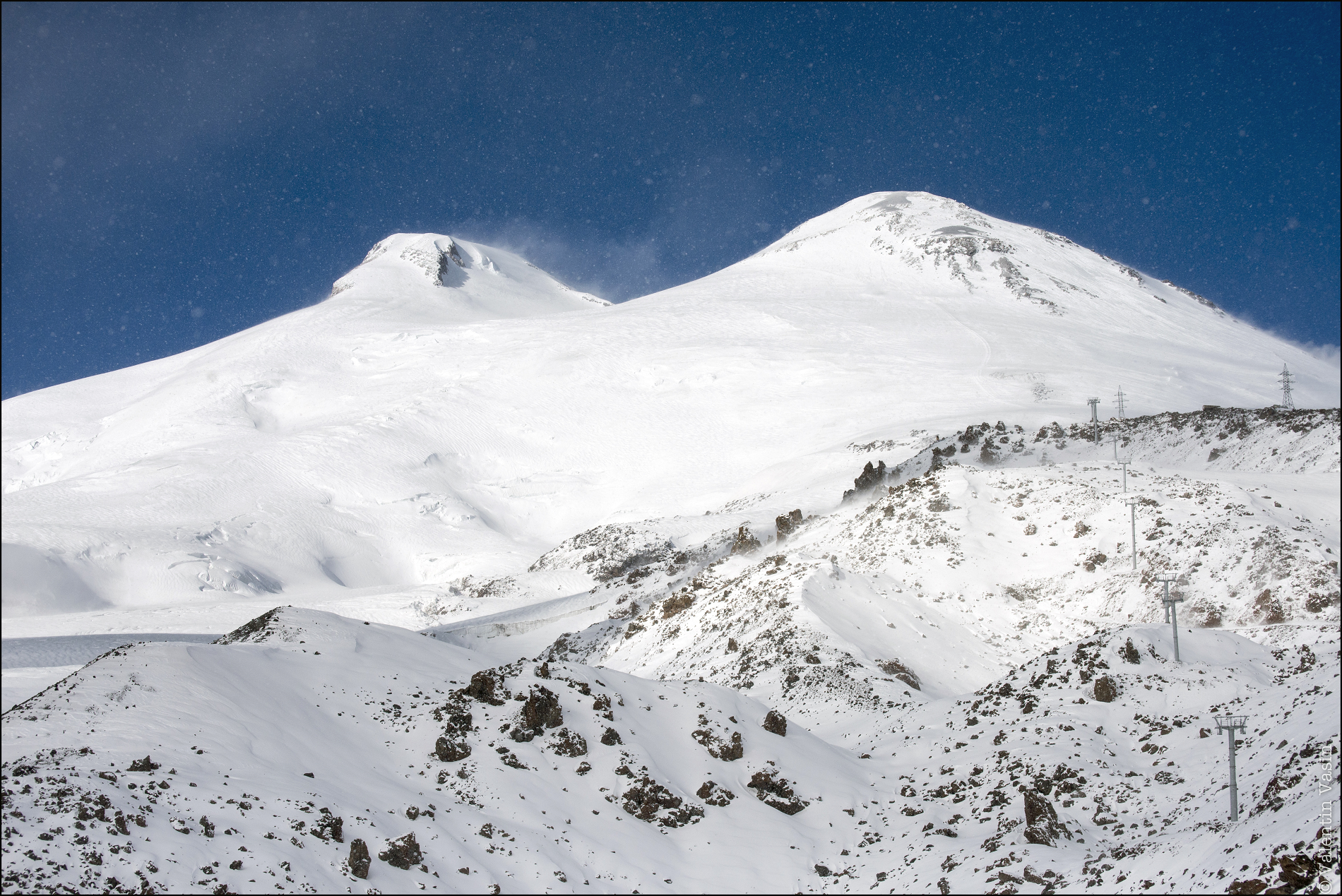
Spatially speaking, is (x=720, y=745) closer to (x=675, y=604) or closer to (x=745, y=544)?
(x=675, y=604)

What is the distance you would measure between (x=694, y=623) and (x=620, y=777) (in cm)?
1947

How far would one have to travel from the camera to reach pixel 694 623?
37.2m

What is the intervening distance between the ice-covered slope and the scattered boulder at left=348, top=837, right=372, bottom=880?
124 ft

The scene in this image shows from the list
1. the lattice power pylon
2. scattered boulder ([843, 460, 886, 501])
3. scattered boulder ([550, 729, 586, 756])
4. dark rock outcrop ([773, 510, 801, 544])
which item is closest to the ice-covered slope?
the lattice power pylon

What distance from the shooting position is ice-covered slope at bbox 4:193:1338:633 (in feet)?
207

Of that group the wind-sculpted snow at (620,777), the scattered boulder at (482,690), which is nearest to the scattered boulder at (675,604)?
the wind-sculpted snow at (620,777)

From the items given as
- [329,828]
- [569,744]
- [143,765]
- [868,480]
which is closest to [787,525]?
[868,480]

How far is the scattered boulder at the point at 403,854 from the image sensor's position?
13.0 metres

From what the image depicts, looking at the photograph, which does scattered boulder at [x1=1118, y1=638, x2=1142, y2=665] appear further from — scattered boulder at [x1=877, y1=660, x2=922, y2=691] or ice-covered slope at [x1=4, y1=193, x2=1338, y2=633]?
ice-covered slope at [x1=4, y1=193, x2=1338, y2=633]

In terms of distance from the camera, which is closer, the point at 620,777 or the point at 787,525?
the point at 620,777

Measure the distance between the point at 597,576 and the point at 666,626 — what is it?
14861mm

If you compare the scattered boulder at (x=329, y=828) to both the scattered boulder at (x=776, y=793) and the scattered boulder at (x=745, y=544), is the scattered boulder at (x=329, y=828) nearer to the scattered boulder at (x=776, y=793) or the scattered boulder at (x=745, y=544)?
the scattered boulder at (x=776, y=793)

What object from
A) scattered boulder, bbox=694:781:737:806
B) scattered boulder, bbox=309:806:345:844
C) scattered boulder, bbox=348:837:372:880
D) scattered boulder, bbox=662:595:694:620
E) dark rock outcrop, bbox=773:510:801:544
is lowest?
scattered boulder, bbox=694:781:737:806

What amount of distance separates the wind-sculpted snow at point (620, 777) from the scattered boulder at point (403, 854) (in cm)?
3
